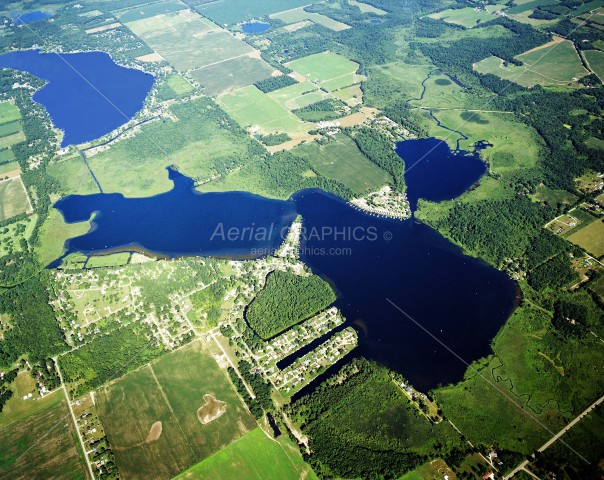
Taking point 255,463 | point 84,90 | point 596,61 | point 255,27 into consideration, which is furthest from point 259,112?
point 596,61

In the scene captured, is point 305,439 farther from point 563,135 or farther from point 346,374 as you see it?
point 563,135

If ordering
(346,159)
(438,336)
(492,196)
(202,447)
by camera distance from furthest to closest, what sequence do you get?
(346,159) → (492,196) → (438,336) → (202,447)

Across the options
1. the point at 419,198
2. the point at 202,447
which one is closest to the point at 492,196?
the point at 419,198

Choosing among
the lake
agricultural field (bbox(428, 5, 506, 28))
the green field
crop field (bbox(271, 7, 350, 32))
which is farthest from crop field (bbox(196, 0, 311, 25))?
the lake

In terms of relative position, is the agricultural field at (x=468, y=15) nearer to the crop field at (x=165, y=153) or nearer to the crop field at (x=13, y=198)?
the crop field at (x=165, y=153)

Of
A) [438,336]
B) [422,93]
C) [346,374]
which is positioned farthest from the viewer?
[422,93]

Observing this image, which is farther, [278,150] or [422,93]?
[422,93]

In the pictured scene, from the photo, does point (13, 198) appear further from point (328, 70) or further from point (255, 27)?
point (255, 27)
